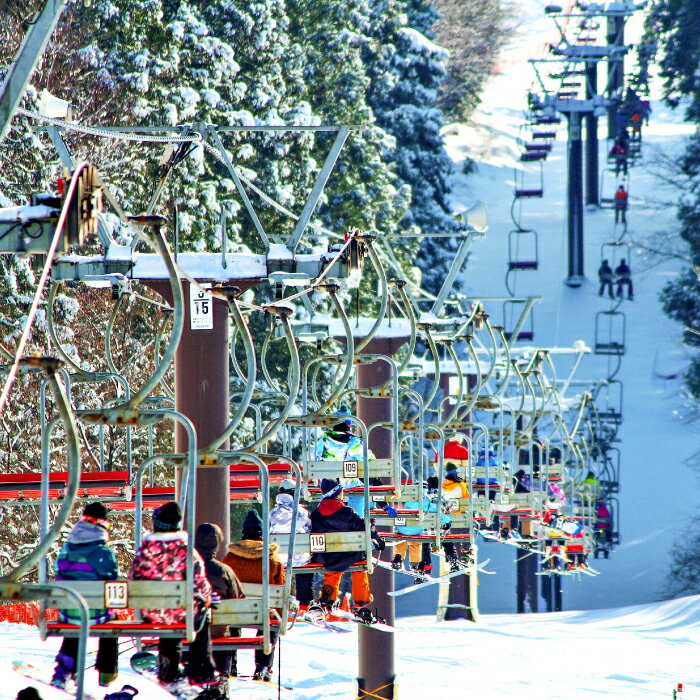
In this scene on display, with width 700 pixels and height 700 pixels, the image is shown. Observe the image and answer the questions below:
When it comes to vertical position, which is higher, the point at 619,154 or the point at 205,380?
the point at 619,154

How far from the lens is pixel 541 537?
2050cm

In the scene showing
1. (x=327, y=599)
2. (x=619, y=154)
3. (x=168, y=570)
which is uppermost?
(x=619, y=154)

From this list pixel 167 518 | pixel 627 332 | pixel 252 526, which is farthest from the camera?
pixel 627 332

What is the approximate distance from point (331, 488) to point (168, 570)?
12.7 feet

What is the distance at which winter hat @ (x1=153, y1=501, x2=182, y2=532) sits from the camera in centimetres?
770

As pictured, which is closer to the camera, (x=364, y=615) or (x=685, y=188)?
(x=364, y=615)

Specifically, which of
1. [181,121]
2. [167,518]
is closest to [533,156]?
[181,121]

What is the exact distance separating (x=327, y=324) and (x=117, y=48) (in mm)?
11166

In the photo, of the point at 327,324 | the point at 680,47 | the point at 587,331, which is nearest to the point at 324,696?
the point at 327,324

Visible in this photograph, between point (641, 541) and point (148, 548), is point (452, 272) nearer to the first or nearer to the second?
point (148, 548)

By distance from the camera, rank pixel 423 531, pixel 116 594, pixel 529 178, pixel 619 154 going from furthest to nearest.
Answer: pixel 529 178, pixel 619 154, pixel 423 531, pixel 116 594

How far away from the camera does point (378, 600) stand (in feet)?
53.9

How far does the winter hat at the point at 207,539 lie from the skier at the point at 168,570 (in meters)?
0.85

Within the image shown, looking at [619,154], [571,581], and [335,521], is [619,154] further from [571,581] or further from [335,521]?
[335,521]
